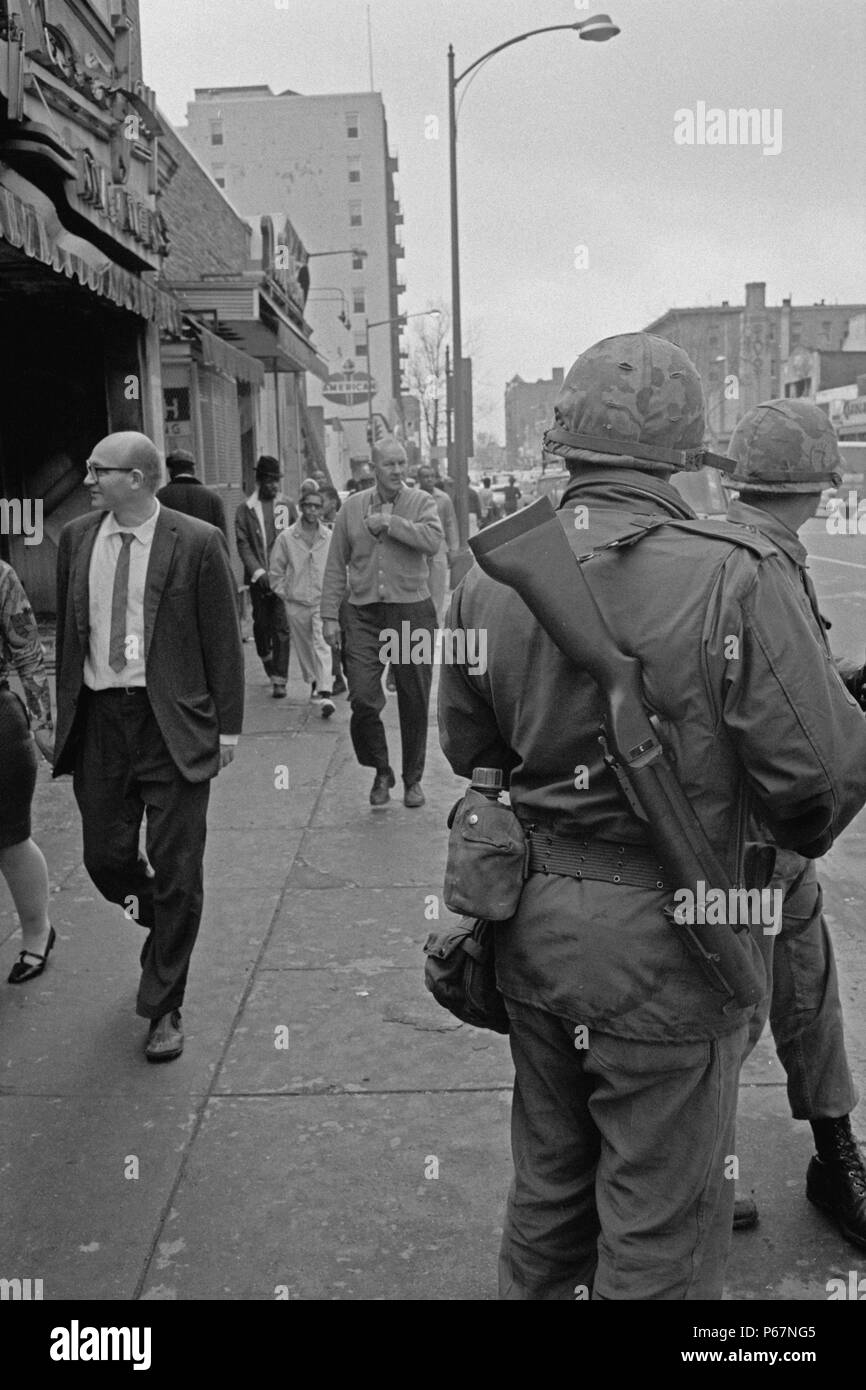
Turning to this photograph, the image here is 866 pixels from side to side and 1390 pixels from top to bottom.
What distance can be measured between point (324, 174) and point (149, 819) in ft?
292

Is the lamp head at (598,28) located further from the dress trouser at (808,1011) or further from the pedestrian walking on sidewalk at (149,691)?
the dress trouser at (808,1011)

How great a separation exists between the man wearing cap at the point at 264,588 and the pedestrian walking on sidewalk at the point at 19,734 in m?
5.98

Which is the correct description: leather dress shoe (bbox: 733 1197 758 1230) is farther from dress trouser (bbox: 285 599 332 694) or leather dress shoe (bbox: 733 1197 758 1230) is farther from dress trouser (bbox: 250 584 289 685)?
dress trouser (bbox: 250 584 289 685)

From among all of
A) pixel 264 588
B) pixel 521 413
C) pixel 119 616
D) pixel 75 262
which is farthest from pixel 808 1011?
pixel 521 413

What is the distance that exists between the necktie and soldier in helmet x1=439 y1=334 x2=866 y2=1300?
6.64 ft

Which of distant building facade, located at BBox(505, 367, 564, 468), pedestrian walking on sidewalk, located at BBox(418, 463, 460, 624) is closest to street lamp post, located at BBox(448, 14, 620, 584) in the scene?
pedestrian walking on sidewalk, located at BBox(418, 463, 460, 624)

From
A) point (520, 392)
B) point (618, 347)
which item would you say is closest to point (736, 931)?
point (618, 347)

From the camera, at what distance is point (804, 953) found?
297 cm

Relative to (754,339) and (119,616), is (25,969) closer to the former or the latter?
(119,616)

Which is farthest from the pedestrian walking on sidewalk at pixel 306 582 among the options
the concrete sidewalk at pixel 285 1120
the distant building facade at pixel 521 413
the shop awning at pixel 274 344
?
the distant building facade at pixel 521 413
